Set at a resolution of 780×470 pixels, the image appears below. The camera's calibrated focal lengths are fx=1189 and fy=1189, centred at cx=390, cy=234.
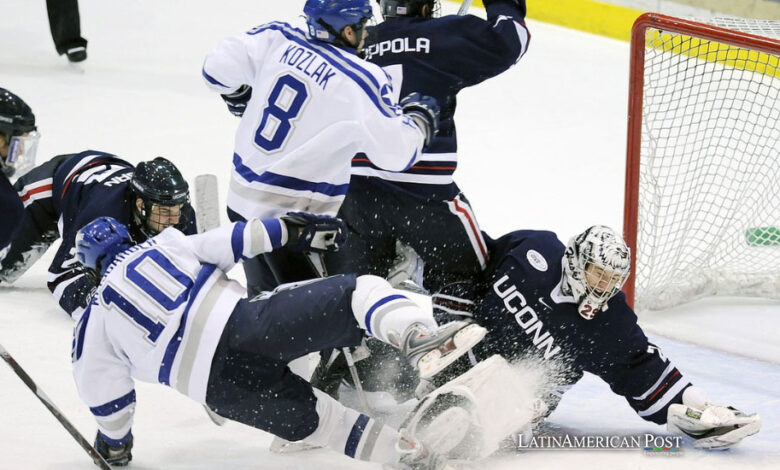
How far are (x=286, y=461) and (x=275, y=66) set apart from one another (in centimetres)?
101

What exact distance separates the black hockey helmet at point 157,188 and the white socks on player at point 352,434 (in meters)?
0.94

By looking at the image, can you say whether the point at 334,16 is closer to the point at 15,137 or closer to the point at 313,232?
the point at 313,232

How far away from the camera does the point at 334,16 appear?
9.75 ft

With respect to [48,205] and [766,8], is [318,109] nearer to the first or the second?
[48,205]

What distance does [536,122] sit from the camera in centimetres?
636

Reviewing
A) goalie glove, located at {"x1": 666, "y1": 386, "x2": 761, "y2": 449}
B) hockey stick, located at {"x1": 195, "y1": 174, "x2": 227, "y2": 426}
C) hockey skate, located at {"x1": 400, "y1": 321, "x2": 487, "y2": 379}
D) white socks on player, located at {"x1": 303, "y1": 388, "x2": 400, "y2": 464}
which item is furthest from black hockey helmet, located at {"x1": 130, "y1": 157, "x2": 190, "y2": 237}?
goalie glove, located at {"x1": 666, "y1": 386, "x2": 761, "y2": 449}

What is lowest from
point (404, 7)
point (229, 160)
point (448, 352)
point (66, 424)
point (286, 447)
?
point (229, 160)

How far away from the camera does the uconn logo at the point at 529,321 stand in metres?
3.16

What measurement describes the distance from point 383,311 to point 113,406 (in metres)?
0.72

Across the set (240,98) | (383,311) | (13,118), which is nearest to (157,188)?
(240,98)

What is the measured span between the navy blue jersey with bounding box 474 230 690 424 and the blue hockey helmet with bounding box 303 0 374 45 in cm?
79

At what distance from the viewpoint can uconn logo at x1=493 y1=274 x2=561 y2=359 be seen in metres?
3.16

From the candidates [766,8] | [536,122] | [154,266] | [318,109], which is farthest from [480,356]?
[766,8]

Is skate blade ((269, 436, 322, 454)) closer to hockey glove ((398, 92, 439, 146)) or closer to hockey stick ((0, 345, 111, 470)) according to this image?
hockey stick ((0, 345, 111, 470))
